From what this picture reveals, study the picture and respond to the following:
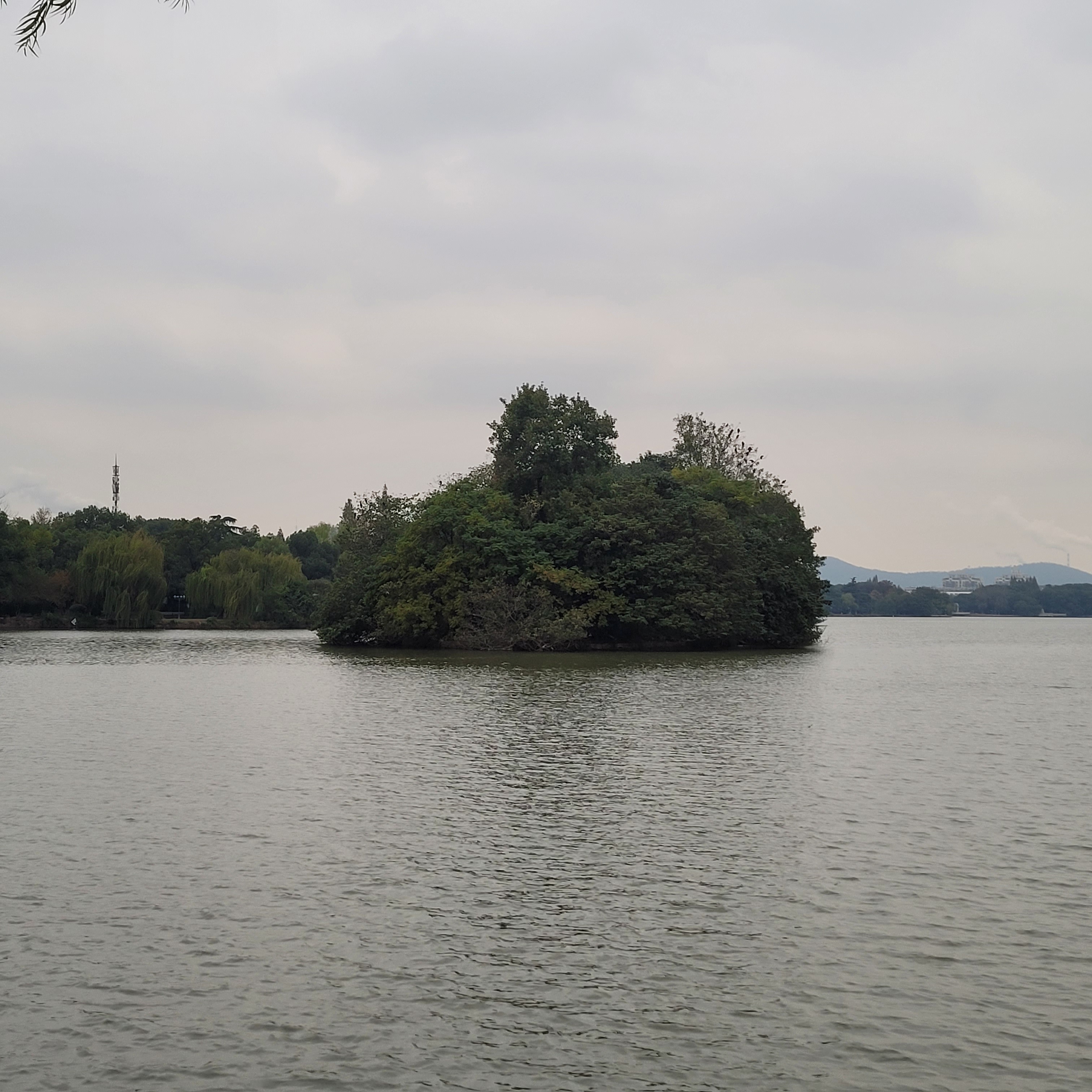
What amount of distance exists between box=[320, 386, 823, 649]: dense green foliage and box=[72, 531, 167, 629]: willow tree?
96.1ft

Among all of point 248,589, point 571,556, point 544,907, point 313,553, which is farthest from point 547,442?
point 313,553

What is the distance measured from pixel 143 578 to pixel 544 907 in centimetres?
8628

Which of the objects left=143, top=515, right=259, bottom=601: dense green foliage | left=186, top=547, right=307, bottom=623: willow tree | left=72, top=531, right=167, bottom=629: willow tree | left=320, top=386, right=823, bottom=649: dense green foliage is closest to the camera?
left=320, top=386, right=823, bottom=649: dense green foliage

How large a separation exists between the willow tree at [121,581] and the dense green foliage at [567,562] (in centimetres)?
2929

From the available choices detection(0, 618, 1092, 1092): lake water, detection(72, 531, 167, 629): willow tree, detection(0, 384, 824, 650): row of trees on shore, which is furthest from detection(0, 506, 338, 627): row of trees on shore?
detection(0, 618, 1092, 1092): lake water

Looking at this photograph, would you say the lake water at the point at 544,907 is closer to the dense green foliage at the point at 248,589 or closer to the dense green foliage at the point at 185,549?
the dense green foliage at the point at 248,589

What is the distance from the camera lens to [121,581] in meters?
90.7

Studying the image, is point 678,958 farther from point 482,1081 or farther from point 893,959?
point 482,1081

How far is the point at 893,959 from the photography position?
32.1ft

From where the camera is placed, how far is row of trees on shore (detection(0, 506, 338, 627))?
91188mm

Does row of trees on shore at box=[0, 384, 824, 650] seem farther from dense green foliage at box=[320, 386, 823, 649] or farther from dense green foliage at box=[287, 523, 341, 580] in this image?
dense green foliage at box=[287, 523, 341, 580]

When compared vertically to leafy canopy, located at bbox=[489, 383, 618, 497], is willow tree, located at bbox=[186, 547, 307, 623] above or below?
below

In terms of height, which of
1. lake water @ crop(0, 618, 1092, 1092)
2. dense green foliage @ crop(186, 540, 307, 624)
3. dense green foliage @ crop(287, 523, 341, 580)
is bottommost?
lake water @ crop(0, 618, 1092, 1092)

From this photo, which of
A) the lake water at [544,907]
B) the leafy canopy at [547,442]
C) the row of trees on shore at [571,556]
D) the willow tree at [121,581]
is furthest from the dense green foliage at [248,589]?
the lake water at [544,907]
